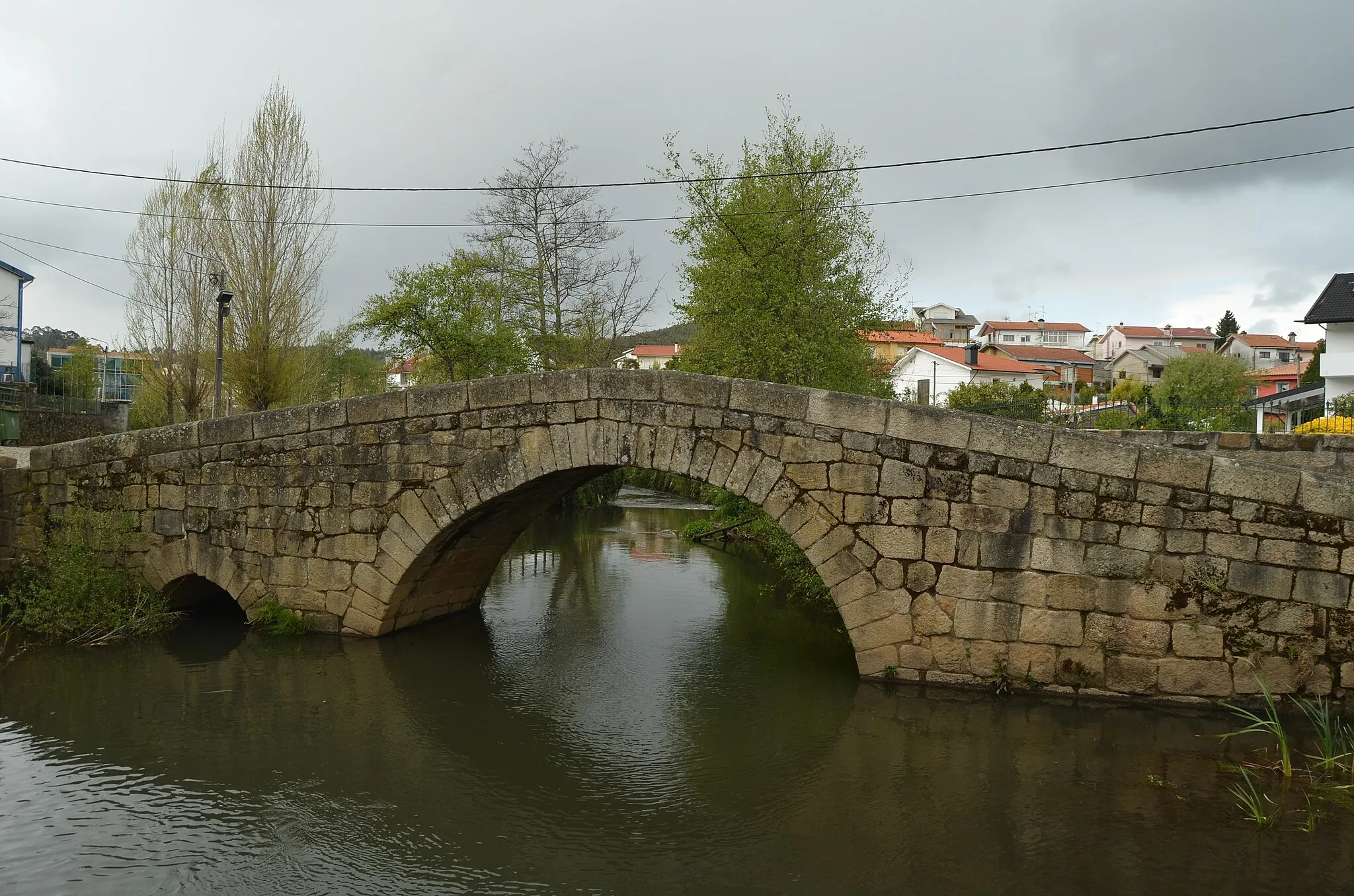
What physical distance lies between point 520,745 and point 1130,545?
4.26 m

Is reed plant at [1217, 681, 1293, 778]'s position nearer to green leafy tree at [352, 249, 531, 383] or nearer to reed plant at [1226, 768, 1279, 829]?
reed plant at [1226, 768, 1279, 829]

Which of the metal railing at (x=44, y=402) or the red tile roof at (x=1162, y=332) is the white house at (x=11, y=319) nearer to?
the metal railing at (x=44, y=402)

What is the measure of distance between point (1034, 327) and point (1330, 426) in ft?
222

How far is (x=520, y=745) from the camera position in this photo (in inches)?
255

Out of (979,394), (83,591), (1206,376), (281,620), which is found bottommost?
(281,620)

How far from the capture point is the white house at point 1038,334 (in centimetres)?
7131

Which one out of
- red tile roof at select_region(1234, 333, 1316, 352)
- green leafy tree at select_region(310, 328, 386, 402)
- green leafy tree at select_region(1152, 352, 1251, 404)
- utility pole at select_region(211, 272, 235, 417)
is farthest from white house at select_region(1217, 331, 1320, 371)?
utility pole at select_region(211, 272, 235, 417)

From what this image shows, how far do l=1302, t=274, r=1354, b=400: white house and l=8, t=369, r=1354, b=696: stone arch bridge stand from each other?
64.0ft

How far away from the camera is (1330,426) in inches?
349

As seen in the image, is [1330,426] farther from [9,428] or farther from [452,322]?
[9,428]

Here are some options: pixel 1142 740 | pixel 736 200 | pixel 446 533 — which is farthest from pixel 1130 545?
pixel 736 200

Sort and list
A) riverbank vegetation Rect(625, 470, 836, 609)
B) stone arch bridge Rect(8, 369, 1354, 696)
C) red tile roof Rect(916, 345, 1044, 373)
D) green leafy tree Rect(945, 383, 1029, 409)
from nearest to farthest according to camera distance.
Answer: stone arch bridge Rect(8, 369, 1354, 696), riverbank vegetation Rect(625, 470, 836, 609), green leafy tree Rect(945, 383, 1029, 409), red tile roof Rect(916, 345, 1044, 373)

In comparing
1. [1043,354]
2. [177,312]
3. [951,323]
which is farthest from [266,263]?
[951,323]

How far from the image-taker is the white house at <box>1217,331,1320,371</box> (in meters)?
65.5
